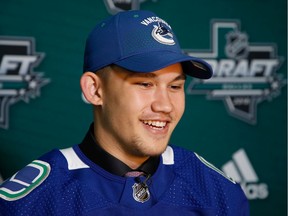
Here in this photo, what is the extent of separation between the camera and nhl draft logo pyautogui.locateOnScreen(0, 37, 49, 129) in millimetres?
1741

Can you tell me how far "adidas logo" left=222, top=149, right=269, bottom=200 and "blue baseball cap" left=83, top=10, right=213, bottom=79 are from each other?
957 mm

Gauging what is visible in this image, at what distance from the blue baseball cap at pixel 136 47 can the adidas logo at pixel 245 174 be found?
37.7 inches

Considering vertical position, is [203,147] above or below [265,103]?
below

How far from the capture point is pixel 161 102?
109cm

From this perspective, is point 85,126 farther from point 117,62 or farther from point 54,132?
point 117,62

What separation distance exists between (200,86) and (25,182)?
994 millimetres

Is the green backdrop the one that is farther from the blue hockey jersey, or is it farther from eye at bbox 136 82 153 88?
eye at bbox 136 82 153 88

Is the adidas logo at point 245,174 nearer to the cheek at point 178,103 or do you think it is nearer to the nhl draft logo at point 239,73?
the nhl draft logo at point 239,73

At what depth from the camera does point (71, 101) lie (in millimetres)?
1848

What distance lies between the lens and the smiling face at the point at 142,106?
1095 mm

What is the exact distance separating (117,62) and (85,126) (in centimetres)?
79

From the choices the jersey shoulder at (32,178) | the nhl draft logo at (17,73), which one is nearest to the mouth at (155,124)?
the jersey shoulder at (32,178)

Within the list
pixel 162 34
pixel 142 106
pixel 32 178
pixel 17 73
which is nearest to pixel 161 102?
pixel 142 106

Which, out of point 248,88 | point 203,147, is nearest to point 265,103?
point 248,88
